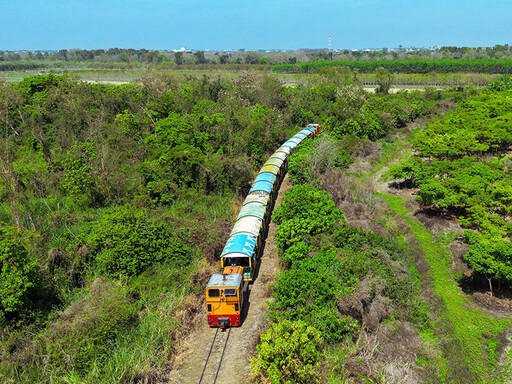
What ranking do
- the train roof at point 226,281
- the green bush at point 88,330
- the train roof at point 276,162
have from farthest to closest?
the train roof at point 276,162, the train roof at point 226,281, the green bush at point 88,330

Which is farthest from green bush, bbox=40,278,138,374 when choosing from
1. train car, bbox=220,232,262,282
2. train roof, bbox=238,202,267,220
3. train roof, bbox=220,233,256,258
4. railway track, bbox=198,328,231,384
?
train roof, bbox=238,202,267,220

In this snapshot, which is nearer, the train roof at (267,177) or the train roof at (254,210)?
the train roof at (254,210)

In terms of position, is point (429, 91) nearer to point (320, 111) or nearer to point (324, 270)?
point (320, 111)

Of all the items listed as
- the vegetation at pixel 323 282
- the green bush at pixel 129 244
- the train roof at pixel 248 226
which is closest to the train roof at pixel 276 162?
the vegetation at pixel 323 282

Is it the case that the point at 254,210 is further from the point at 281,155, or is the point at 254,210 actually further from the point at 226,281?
the point at 281,155

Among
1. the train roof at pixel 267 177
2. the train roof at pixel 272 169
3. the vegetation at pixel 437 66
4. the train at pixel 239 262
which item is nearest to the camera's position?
the train at pixel 239 262

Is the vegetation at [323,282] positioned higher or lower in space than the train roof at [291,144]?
lower

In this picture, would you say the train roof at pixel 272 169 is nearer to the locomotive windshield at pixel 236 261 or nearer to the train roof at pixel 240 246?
the train roof at pixel 240 246

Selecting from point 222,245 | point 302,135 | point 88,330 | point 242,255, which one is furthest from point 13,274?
point 302,135
